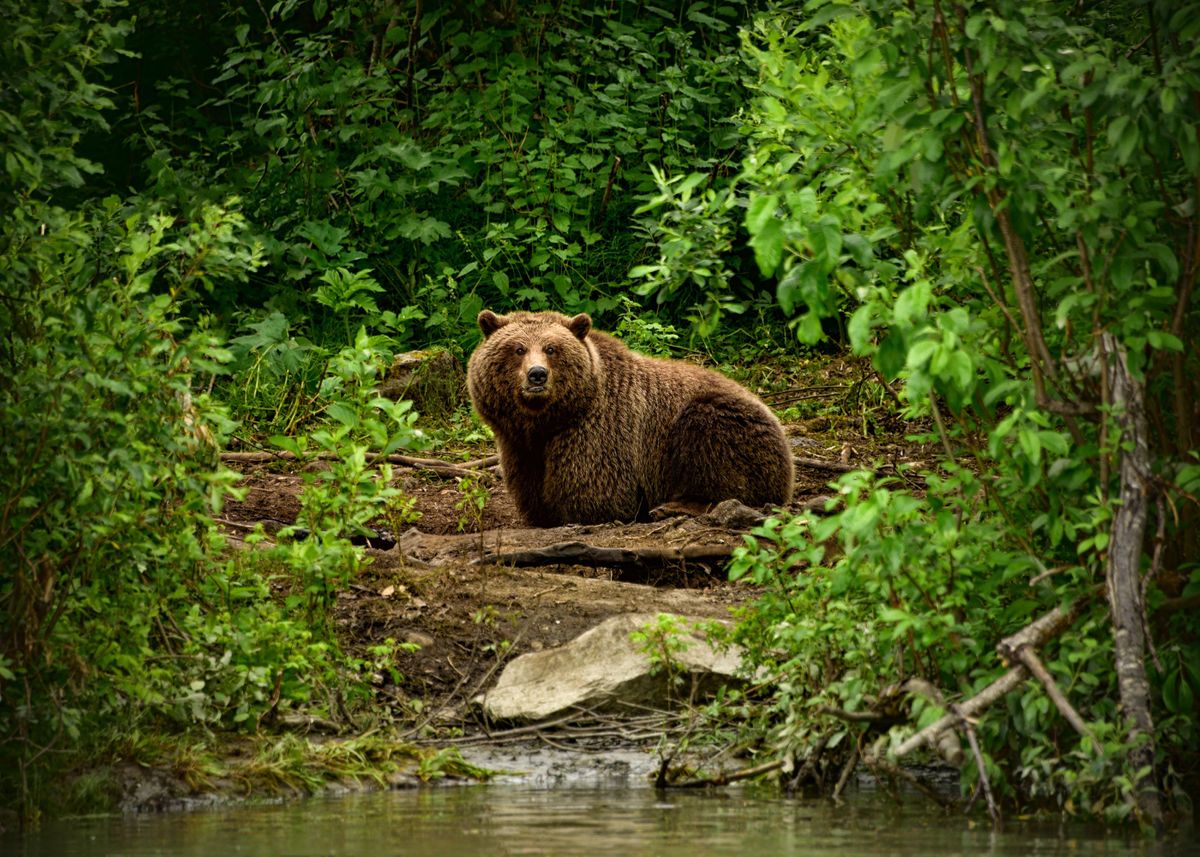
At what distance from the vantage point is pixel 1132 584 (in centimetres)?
466

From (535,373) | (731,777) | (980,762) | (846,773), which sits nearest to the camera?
(980,762)

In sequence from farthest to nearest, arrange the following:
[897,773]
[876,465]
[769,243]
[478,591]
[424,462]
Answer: [424,462], [478,591], [876,465], [897,773], [769,243]

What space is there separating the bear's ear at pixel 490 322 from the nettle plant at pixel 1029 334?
4.85 meters

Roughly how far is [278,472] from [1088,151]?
7.16 meters

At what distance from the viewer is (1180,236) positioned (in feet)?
16.4

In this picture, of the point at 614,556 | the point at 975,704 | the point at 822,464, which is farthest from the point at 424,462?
the point at 975,704

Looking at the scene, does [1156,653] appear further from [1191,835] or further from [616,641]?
[616,641]

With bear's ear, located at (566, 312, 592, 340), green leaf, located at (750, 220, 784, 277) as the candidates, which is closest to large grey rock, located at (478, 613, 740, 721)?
green leaf, located at (750, 220, 784, 277)

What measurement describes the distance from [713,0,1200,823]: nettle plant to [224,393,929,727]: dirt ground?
3.64 feet

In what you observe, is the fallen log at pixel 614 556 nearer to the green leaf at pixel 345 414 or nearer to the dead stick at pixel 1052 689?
the green leaf at pixel 345 414

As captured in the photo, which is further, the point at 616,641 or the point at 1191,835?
the point at 616,641

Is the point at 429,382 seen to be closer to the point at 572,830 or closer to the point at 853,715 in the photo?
the point at 853,715

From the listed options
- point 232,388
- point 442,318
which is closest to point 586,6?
point 442,318

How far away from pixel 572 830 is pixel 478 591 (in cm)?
279
